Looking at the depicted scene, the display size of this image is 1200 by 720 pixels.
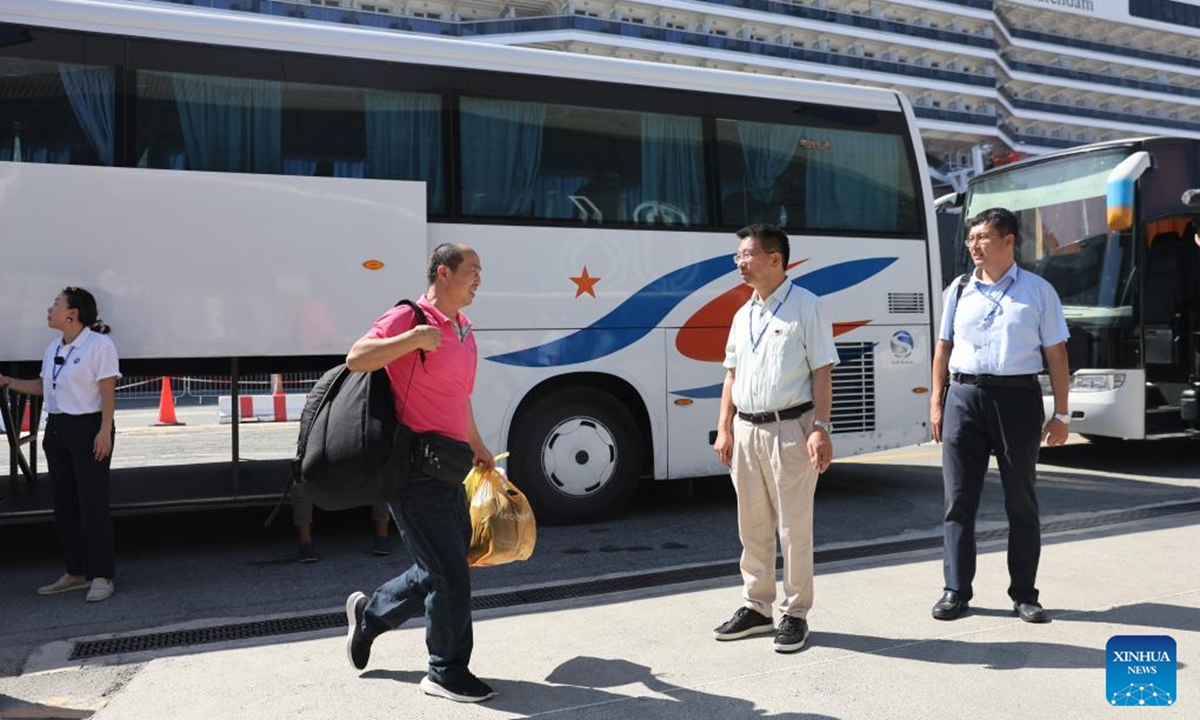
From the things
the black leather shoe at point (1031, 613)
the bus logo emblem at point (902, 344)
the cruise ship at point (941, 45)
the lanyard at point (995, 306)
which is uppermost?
the cruise ship at point (941, 45)

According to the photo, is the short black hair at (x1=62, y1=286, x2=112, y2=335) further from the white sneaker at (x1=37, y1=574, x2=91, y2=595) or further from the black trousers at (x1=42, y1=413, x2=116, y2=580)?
the white sneaker at (x1=37, y1=574, x2=91, y2=595)

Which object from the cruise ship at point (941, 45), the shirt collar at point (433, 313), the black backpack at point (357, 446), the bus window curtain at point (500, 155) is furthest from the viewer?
the cruise ship at point (941, 45)

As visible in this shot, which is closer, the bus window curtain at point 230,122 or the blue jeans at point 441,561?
the blue jeans at point 441,561

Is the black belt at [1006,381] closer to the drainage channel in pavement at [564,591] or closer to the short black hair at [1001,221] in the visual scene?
the short black hair at [1001,221]

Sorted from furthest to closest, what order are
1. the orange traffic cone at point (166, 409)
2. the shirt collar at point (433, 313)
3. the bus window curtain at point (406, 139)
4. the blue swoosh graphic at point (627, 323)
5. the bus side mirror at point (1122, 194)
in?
the orange traffic cone at point (166, 409) → the bus side mirror at point (1122, 194) → the blue swoosh graphic at point (627, 323) → the bus window curtain at point (406, 139) → the shirt collar at point (433, 313)

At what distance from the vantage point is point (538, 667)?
4035 mm

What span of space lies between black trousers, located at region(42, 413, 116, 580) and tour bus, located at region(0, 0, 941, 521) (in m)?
0.80

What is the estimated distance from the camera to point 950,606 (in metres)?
4.55

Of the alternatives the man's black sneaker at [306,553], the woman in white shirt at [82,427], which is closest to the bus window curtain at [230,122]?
the woman in white shirt at [82,427]

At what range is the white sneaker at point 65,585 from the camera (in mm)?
5344

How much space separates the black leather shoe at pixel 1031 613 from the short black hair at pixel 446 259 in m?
3.05

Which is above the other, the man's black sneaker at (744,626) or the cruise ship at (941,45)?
the cruise ship at (941,45)

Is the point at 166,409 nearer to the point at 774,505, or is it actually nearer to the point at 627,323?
the point at 627,323

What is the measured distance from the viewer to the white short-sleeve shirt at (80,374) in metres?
5.18
